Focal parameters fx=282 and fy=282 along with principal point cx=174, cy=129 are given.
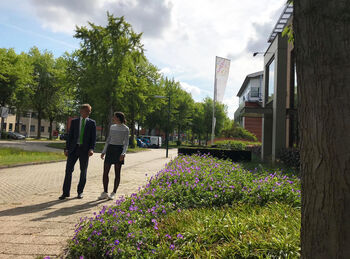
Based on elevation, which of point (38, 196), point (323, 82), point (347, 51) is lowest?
point (38, 196)

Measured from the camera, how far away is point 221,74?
74.4 feet

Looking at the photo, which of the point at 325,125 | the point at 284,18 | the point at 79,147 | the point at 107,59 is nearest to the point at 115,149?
the point at 79,147

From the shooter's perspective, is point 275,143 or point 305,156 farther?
point 275,143

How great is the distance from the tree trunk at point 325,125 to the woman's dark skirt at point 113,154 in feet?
14.7

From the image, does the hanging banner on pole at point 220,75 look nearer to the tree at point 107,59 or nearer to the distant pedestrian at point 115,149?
the tree at point 107,59

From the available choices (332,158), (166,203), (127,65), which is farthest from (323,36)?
(127,65)

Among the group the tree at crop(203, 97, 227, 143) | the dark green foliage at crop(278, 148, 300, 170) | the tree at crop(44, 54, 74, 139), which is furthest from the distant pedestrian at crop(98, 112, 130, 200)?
the tree at crop(203, 97, 227, 143)

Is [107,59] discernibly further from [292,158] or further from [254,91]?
[254,91]

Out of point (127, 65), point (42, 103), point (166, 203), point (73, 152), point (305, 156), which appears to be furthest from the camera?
point (42, 103)

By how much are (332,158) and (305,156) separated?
160 mm

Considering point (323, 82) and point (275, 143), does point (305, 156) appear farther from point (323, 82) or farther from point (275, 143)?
point (275, 143)

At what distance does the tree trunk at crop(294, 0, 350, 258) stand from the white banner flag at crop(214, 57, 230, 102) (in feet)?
69.6

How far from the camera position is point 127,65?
2734cm

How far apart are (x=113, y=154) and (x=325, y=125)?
4690 mm
